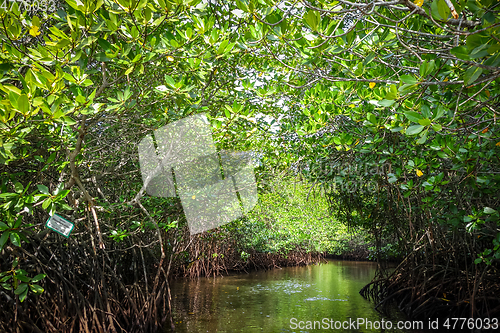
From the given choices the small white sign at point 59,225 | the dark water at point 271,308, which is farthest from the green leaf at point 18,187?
the dark water at point 271,308

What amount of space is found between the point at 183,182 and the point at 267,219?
7.70 meters

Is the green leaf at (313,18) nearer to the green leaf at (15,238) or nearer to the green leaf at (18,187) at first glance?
the green leaf at (18,187)

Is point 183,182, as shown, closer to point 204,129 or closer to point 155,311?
point 204,129

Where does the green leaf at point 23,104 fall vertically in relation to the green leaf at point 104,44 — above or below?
below

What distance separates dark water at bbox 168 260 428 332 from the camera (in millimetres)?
5289

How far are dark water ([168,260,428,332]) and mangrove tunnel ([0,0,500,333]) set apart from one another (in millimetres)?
74

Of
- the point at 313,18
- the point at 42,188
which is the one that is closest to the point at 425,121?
the point at 313,18

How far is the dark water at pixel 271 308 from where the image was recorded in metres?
5.29

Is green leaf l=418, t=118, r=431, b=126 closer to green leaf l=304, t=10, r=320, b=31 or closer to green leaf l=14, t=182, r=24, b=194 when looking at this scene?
green leaf l=304, t=10, r=320, b=31

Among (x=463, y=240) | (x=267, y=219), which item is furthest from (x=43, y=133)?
(x=267, y=219)

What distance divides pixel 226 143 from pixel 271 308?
379cm

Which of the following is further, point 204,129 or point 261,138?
point 261,138

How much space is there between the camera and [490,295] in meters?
4.38

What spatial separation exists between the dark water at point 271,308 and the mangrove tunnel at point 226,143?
7 cm
